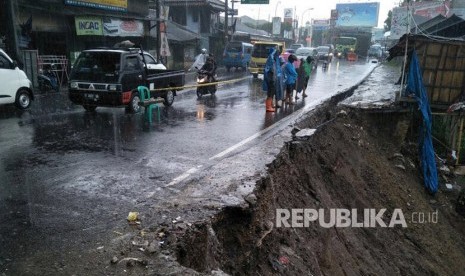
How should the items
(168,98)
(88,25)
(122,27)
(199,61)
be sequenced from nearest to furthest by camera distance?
(168,98) < (199,61) < (88,25) < (122,27)

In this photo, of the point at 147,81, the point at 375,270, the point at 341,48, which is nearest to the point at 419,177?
the point at 375,270

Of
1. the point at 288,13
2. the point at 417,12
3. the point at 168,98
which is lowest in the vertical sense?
the point at 168,98

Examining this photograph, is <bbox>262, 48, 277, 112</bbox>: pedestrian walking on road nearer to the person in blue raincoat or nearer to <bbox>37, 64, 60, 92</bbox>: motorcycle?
the person in blue raincoat

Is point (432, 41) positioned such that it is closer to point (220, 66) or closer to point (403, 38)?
point (403, 38)

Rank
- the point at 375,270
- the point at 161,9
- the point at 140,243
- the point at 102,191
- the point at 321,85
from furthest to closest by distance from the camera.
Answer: the point at 161,9
the point at 321,85
the point at 375,270
the point at 102,191
the point at 140,243

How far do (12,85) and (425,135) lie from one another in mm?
12319

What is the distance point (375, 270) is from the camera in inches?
258

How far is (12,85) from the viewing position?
10.8m

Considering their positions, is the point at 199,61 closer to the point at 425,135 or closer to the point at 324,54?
the point at 425,135

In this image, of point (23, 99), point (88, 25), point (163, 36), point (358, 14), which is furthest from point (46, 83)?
point (358, 14)

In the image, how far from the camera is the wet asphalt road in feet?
13.8

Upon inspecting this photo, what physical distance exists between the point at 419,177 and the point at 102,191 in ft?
32.5

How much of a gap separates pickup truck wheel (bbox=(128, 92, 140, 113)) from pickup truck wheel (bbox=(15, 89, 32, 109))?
3321mm

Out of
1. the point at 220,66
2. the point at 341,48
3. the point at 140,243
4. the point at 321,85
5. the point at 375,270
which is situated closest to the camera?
the point at 140,243
